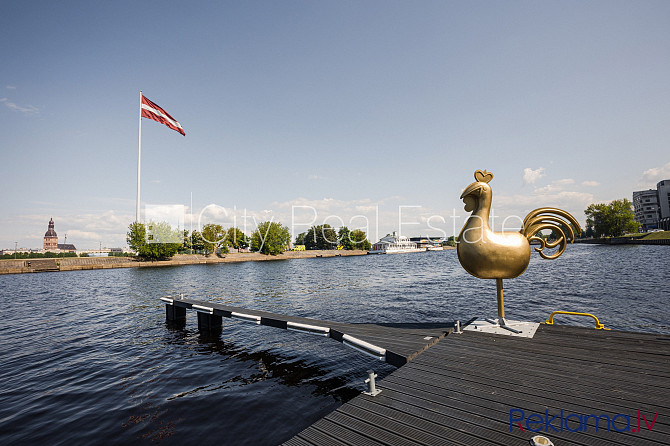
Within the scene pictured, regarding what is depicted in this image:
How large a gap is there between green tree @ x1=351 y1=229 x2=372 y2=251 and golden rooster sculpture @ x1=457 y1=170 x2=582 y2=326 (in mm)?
172103

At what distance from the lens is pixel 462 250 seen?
28.3 feet

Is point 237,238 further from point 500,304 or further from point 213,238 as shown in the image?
point 500,304

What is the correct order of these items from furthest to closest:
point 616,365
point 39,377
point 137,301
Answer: point 137,301
point 39,377
point 616,365

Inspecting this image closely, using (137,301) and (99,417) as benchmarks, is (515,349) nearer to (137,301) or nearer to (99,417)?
(99,417)

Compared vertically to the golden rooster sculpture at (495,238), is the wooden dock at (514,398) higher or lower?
lower

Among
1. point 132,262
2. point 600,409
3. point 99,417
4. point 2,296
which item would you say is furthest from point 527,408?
point 132,262

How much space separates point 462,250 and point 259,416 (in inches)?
267

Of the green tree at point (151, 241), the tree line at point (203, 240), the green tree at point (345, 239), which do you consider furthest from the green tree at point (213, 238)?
the green tree at point (345, 239)

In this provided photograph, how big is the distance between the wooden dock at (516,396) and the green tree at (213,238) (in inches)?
4398

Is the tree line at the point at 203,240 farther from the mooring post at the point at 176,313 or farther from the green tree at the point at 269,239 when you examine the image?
the mooring post at the point at 176,313

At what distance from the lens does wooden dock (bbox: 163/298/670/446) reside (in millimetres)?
3900

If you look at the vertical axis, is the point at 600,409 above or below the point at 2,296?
above

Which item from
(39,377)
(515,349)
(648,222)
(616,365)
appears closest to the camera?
(616,365)

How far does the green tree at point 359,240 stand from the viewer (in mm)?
183288
